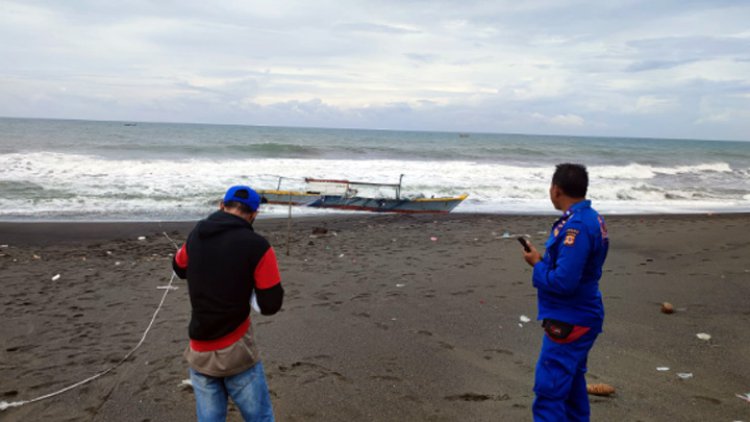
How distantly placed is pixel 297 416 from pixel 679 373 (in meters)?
3.22

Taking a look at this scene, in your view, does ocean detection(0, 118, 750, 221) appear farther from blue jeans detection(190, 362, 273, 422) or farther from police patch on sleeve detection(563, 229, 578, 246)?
police patch on sleeve detection(563, 229, 578, 246)

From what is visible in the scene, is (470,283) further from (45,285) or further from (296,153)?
(296,153)

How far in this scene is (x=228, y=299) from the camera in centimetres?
266

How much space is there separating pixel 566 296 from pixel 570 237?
1.11 ft

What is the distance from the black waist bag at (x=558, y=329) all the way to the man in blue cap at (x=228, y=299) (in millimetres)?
1478

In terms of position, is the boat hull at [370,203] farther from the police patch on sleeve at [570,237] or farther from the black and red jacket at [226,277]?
the black and red jacket at [226,277]

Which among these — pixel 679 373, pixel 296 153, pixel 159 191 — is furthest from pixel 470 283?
pixel 296 153

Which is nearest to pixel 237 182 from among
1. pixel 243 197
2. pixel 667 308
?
pixel 667 308

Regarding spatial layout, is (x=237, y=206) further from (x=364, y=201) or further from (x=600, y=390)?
(x=364, y=201)

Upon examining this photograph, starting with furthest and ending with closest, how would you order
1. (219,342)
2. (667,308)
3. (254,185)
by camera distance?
1. (254,185)
2. (667,308)
3. (219,342)

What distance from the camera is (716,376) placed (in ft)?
14.5

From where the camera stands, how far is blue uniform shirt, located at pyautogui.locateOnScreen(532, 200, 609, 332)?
9.05 ft

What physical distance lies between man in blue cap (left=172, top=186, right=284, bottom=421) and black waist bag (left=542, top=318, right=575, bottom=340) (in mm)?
1478

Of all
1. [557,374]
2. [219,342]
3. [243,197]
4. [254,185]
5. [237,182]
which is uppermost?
[243,197]
